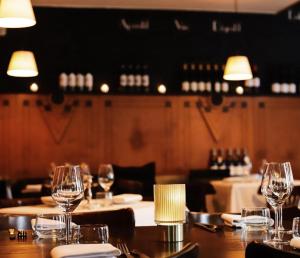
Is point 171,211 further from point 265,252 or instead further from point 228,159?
point 228,159

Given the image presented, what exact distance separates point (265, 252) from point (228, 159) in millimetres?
7989

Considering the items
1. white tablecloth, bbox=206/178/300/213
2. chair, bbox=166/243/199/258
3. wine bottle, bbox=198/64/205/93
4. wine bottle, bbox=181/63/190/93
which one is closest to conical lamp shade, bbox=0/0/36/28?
chair, bbox=166/243/199/258

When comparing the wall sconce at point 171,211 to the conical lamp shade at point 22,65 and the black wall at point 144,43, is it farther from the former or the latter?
the black wall at point 144,43

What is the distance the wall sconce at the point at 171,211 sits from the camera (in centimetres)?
222

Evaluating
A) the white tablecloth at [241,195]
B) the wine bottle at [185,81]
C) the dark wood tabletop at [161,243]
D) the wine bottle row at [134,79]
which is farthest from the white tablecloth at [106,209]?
the wine bottle at [185,81]

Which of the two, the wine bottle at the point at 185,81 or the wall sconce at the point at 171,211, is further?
the wine bottle at the point at 185,81

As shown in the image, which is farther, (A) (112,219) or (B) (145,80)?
(B) (145,80)

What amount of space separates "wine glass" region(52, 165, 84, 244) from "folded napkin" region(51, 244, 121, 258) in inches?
12.6

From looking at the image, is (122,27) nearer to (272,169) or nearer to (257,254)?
(272,169)

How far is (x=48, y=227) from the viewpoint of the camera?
96.0 inches

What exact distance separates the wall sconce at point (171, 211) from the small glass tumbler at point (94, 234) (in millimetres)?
204

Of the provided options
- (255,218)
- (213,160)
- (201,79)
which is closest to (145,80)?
(201,79)

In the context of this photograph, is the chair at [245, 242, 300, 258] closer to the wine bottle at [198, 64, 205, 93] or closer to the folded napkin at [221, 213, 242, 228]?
the folded napkin at [221, 213, 242, 228]

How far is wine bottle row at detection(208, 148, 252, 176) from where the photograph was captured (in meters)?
9.36
